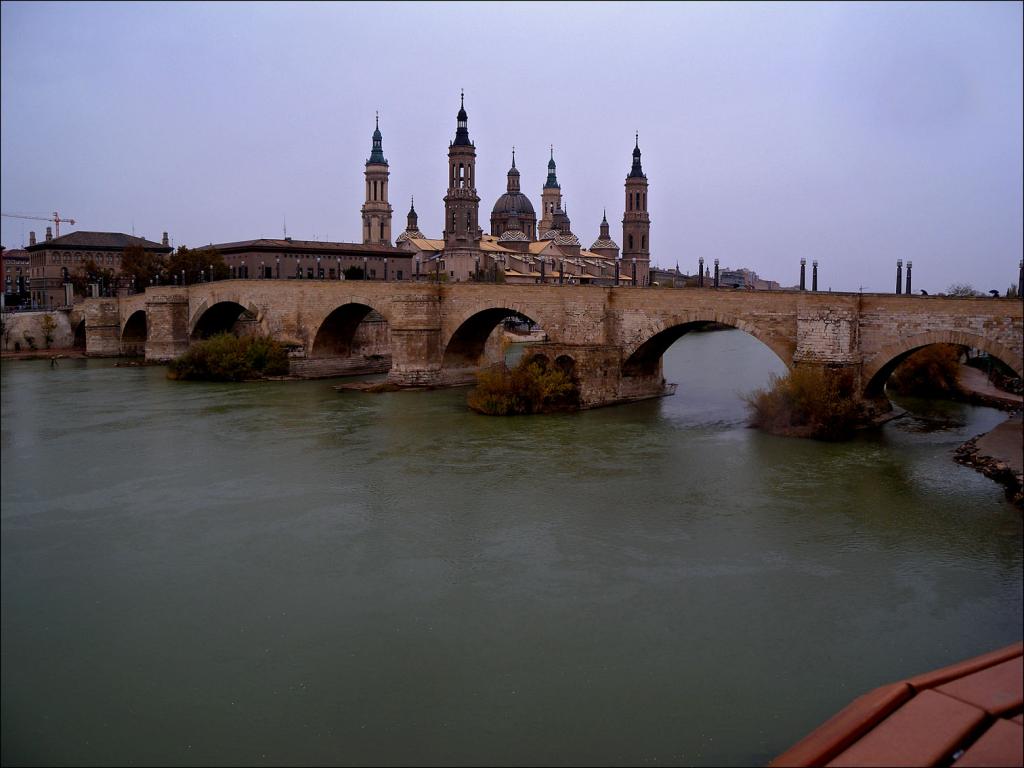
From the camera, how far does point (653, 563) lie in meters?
7.98

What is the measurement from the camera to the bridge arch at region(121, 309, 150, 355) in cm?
2850

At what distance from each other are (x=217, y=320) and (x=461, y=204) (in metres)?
17.5

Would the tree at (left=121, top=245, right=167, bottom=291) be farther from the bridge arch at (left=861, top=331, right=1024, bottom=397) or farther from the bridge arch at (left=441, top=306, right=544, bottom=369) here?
the bridge arch at (left=861, top=331, right=1024, bottom=397)

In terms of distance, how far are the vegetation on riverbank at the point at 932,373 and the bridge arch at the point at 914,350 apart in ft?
12.0

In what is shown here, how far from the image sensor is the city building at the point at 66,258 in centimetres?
3575

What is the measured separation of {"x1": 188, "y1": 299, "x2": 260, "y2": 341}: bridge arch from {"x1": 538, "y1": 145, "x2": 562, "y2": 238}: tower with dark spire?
34.9m

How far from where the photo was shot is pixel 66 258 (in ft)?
120

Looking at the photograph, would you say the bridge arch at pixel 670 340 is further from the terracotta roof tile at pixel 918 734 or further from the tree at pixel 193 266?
the tree at pixel 193 266

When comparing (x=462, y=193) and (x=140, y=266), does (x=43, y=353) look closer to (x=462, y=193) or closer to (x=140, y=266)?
(x=140, y=266)

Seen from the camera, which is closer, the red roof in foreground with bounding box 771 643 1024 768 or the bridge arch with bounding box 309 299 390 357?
the red roof in foreground with bounding box 771 643 1024 768

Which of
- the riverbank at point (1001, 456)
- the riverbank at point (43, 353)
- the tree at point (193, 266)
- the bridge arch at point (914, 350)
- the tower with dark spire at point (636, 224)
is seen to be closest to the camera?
the riverbank at point (1001, 456)

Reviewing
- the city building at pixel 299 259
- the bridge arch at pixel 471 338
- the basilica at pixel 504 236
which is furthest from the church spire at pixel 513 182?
the bridge arch at pixel 471 338

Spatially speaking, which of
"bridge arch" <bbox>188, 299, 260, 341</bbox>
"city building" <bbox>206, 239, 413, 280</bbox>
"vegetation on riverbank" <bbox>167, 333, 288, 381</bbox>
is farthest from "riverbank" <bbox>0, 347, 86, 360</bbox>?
"city building" <bbox>206, 239, 413, 280</bbox>

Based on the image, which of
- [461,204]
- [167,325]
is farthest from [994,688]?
[461,204]
